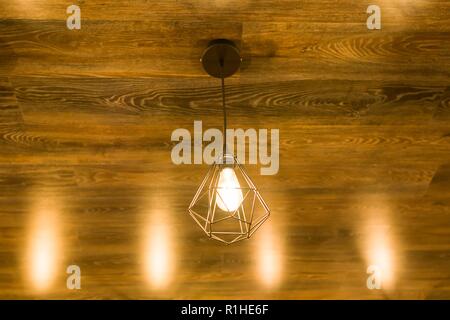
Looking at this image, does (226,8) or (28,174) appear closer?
(226,8)

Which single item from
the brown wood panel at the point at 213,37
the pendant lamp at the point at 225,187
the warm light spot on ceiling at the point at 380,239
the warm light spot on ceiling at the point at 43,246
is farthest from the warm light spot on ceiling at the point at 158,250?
the warm light spot on ceiling at the point at 380,239

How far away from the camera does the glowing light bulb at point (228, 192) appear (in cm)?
186

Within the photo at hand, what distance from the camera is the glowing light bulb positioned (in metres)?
1.86

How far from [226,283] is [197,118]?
1127 millimetres

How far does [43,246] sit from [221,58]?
152 cm

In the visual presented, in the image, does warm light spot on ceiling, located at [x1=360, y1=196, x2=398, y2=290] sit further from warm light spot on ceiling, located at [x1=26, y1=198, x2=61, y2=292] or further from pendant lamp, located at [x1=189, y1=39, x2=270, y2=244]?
warm light spot on ceiling, located at [x1=26, y1=198, x2=61, y2=292]

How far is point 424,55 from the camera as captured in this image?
235cm

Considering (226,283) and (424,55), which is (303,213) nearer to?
(226,283)

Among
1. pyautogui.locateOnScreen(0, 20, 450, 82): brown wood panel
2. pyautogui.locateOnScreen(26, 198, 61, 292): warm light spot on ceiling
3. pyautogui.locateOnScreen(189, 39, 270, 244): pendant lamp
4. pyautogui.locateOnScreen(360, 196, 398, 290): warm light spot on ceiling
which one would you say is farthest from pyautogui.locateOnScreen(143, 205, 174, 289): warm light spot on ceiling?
pyautogui.locateOnScreen(360, 196, 398, 290): warm light spot on ceiling

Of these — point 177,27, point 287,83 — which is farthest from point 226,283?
point 177,27

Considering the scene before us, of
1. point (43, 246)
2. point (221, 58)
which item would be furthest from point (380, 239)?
point (43, 246)

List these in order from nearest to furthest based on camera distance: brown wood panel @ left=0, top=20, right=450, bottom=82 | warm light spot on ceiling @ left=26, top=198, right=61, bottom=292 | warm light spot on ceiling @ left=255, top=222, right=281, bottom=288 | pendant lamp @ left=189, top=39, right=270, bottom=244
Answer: pendant lamp @ left=189, top=39, right=270, bottom=244, brown wood panel @ left=0, top=20, right=450, bottom=82, warm light spot on ceiling @ left=26, top=198, right=61, bottom=292, warm light spot on ceiling @ left=255, top=222, right=281, bottom=288

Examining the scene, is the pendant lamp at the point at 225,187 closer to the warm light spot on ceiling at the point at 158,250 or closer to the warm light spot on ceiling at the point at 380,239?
the warm light spot on ceiling at the point at 158,250

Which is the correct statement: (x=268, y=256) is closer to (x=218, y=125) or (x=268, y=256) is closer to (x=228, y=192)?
(x=218, y=125)
